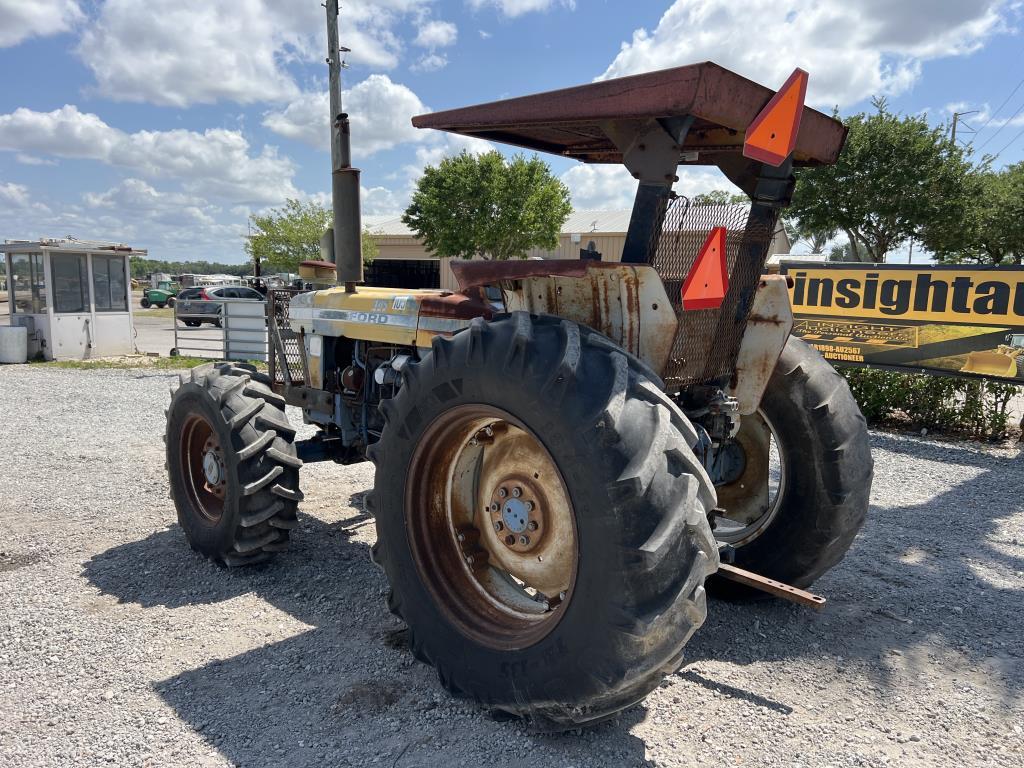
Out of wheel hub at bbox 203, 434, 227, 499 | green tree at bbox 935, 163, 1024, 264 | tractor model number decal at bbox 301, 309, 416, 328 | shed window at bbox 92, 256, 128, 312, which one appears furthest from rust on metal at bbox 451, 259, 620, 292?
green tree at bbox 935, 163, 1024, 264

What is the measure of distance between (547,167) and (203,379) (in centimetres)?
3025

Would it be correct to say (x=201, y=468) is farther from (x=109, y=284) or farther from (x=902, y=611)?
(x=109, y=284)

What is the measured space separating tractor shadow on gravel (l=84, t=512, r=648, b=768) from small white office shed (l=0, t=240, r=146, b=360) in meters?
12.4

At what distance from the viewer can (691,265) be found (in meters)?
3.20

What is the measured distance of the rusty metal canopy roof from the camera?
2.54 m

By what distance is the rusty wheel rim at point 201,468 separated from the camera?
15.5 ft

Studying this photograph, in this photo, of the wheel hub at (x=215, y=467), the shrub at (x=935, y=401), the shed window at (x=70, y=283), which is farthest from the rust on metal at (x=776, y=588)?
the shed window at (x=70, y=283)

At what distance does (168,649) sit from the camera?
3654mm

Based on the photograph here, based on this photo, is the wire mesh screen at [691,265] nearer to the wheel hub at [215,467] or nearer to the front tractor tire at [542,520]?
the front tractor tire at [542,520]

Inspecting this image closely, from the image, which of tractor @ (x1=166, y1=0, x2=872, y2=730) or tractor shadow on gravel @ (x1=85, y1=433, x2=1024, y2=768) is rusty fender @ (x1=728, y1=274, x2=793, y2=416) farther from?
tractor shadow on gravel @ (x1=85, y1=433, x2=1024, y2=768)

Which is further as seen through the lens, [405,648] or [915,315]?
[915,315]

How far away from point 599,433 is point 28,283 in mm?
16539

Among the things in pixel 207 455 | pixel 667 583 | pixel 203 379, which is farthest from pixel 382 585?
pixel 667 583

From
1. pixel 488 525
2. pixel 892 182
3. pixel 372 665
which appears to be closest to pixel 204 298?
pixel 892 182
